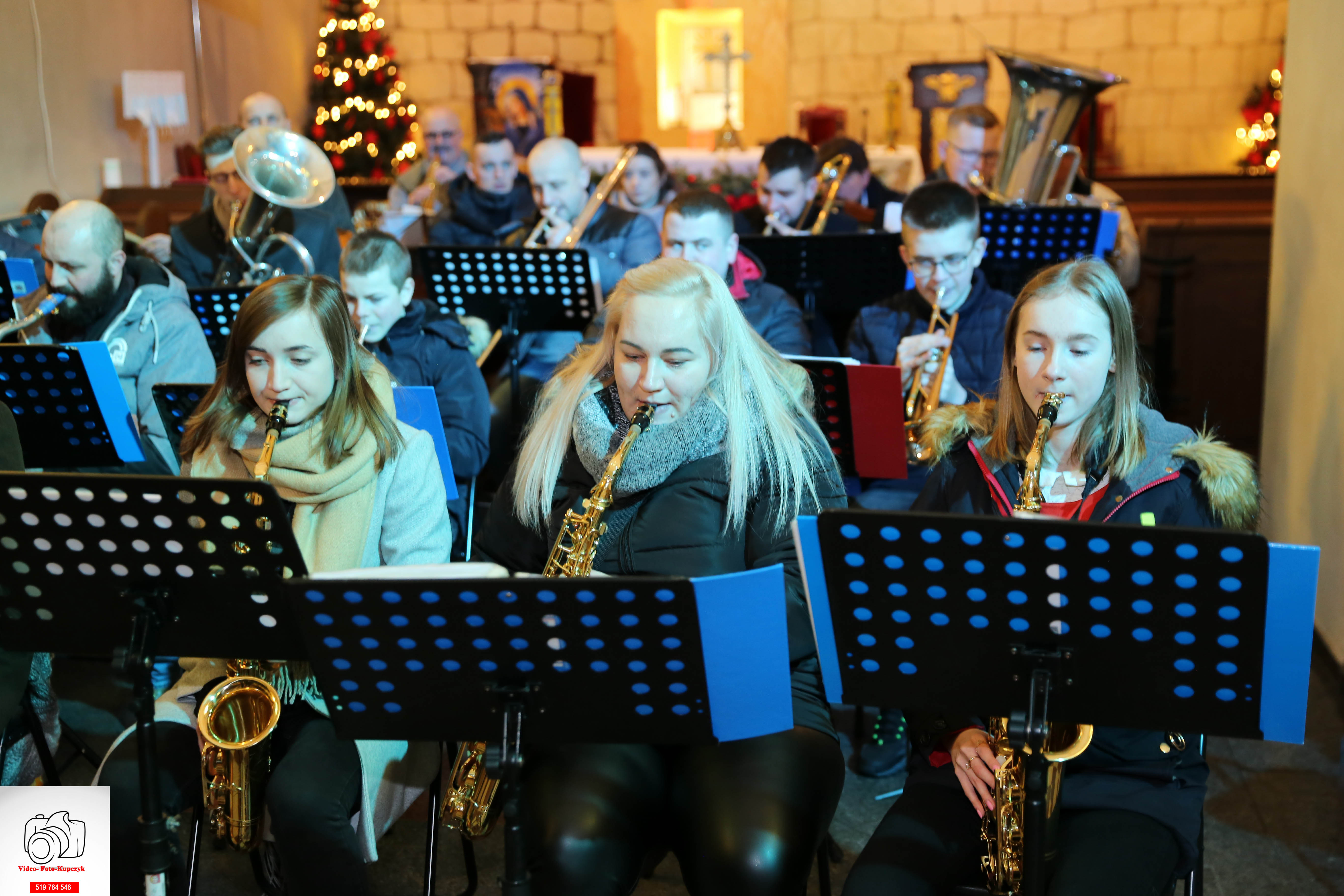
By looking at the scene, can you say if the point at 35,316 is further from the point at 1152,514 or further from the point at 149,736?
the point at 1152,514

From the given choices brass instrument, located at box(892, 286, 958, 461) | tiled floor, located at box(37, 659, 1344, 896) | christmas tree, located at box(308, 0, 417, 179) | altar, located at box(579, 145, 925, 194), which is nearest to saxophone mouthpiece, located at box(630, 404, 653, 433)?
tiled floor, located at box(37, 659, 1344, 896)

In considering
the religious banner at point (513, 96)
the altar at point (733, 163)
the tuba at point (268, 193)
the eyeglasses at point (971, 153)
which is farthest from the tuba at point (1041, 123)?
the religious banner at point (513, 96)

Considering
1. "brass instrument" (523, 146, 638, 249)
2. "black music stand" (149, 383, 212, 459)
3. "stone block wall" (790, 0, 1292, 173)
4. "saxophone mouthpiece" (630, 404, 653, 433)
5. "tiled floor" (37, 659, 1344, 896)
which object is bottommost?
"tiled floor" (37, 659, 1344, 896)

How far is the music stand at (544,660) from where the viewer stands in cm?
146

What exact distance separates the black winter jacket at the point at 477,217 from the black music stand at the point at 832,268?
1491 mm

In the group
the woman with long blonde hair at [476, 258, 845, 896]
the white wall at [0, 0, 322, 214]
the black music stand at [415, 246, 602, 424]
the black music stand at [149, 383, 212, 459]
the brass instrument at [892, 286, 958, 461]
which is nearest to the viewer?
the woman with long blonde hair at [476, 258, 845, 896]

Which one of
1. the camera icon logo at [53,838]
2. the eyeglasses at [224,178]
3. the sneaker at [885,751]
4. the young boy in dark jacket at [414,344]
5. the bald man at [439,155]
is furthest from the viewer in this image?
the bald man at [439,155]

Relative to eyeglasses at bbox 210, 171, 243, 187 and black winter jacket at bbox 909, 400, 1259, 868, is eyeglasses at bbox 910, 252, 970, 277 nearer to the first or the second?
black winter jacket at bbox 909, 400, 1259, 868

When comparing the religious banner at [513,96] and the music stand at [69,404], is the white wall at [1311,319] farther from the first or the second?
the religious banner at [513,96]

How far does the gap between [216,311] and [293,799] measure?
1.95 meters

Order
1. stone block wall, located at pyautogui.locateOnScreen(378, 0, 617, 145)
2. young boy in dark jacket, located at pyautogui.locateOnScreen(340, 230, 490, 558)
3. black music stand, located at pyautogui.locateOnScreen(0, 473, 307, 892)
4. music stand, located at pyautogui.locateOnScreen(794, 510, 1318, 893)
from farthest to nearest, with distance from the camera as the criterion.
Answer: stone block wall, located at pyautogui.locateOnScreen(378, 0, 617, 145) < young boy in dark jacket, located at pyautogui.locateOnScreen(340, 230, 490, 558) < black music stand, located at pyautogui.locateOnScreen(0, 473, 307, 892) < music stand, located at pyautogui.locateOnScreen(794, 510, 1318, 893)

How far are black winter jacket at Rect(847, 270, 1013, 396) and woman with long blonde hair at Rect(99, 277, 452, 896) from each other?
1.47m

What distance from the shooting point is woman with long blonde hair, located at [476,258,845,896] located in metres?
1.72

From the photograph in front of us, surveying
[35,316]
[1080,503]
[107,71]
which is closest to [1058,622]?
[1080,503]
